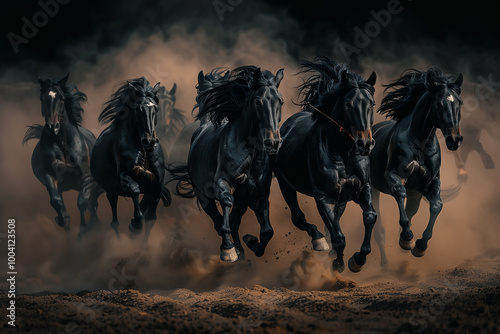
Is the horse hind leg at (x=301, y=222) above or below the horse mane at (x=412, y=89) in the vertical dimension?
below

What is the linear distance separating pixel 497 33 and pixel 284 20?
13.0 feet

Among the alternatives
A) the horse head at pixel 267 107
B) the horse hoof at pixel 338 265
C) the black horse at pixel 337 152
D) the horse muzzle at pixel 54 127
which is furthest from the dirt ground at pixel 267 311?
the horse muzzle at pixel 54 127

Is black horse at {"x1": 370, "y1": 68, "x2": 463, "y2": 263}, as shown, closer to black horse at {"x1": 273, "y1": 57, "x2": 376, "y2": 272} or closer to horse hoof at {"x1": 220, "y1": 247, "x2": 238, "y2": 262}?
black horse at {"x1": 273, "y1": 57, "x2": 376, "y2": 272}

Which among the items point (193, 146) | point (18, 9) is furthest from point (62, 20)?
point (193, 146)

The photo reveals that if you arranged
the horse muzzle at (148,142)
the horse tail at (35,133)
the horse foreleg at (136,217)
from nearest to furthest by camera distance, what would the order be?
the horse muzzle at (148,142), the horse foreleg at (136,217), the horse tail at (35,133)

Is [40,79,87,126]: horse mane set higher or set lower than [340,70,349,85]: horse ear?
higher

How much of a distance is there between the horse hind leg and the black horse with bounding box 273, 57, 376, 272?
11 millimetres

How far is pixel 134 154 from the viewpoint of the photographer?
8703mm

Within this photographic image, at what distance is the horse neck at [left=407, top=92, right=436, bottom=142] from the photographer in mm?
8188

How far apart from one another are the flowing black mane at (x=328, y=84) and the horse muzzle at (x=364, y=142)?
514mm

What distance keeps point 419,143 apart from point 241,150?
2.03m

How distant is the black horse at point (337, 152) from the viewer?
723 centimetres

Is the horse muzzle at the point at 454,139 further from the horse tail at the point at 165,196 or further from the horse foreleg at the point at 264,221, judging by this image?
the horse tail at the point at 165,196

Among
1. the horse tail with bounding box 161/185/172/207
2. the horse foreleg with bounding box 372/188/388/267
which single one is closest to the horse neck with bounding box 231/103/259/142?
the horse tail with bounding box 161/185/172/207
